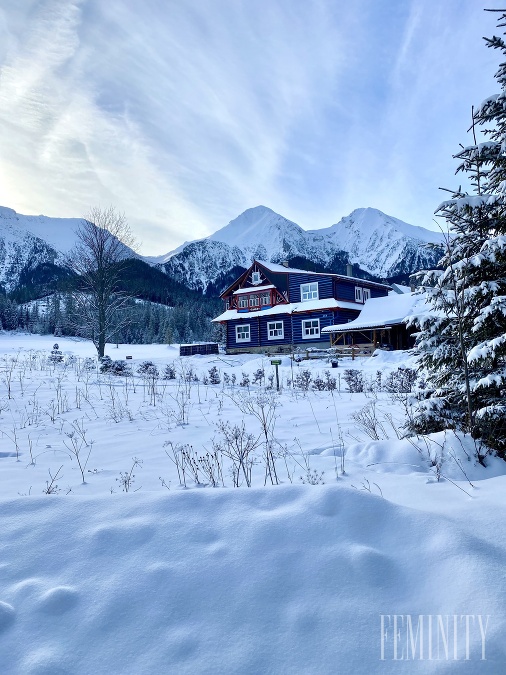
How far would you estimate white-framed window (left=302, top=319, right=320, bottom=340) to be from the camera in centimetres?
3225

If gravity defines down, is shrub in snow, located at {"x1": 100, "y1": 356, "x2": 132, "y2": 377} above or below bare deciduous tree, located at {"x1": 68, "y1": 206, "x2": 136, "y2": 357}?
below

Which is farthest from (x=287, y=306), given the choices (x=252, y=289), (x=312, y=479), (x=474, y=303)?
(x=312, y=479)

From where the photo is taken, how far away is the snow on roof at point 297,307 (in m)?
31.2

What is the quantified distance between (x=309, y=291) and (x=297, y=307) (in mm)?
2025

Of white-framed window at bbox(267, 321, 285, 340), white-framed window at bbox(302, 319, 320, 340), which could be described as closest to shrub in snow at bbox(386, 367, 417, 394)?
white-framed window at bbox(302, 319, 320, 340)

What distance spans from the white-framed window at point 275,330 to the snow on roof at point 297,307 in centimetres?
112

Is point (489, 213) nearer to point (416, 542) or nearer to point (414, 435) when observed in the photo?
point (414, 435)

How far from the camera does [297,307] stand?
32.6 m

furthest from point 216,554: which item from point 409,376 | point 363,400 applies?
point 409,376

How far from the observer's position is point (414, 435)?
4.47m

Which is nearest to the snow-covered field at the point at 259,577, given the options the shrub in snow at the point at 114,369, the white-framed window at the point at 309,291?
the shrub in snow at the point at 114,369

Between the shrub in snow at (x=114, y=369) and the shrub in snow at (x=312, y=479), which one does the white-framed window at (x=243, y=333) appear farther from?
the shrub in snow at (x=312, y=479)

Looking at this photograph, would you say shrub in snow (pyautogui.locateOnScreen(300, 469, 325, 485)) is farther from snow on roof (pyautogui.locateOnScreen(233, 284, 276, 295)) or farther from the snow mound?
snow on roof (pyautogui.locateOnScreen(233, 284, 276, 295))

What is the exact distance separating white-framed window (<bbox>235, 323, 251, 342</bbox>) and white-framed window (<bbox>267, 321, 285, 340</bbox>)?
2114 millimetres
